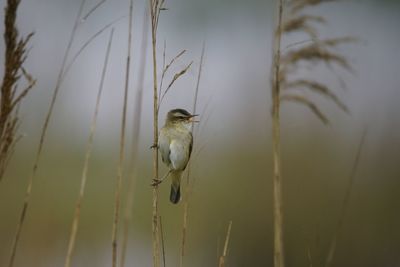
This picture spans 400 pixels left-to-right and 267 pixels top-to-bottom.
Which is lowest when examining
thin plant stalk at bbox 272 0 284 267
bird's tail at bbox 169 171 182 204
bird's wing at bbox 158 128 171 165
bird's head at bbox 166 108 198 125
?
thin plant stalk at bbox 272 0 284 267

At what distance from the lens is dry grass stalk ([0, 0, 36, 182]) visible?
5.45 feet

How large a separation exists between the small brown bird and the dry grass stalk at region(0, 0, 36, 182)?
1.62 metres

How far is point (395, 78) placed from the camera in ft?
18.4

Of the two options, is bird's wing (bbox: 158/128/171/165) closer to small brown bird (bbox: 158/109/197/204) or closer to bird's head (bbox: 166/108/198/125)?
small brown bird (bbox: 158/109/197/204)

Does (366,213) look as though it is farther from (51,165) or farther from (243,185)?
(51,165)

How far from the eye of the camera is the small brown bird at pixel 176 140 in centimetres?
329

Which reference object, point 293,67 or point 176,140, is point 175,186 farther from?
point 293,67

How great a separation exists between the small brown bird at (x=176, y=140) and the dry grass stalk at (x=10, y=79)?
1.62 m

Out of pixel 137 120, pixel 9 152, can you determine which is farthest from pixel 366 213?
pixel 9 152

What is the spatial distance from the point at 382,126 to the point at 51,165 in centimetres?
345

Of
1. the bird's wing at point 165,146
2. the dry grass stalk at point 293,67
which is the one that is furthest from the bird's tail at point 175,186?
the dry grass stalk at point 293,67

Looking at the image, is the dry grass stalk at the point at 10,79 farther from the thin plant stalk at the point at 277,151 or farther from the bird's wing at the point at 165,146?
the bird's wing at the point at 165,146

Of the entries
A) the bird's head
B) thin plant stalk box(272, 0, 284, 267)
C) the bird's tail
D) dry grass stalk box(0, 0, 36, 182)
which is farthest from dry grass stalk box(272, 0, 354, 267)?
the bird's tail

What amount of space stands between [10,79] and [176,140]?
169 centimetres
